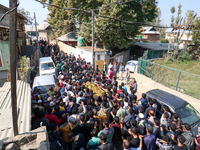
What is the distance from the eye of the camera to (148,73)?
10664 mm

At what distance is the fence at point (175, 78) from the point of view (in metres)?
7.66

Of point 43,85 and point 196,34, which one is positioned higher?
point 196,34

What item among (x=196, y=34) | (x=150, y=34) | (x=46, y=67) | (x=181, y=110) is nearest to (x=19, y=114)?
(x=181, y=110)

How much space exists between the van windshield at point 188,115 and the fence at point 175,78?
2489 millimetres

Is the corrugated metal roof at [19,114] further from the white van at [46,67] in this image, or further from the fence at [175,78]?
the fence at [175,78]

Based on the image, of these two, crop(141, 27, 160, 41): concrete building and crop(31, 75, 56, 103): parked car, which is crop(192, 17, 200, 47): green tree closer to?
crop(31, 75, 56, 103): parked car

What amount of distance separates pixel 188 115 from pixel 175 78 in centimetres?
364

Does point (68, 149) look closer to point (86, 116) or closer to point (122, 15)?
point (86, 116)

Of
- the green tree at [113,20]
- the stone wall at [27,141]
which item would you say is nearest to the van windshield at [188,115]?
the stone wall at [27,141]

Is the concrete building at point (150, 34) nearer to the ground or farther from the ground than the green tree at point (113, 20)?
farther from the ground

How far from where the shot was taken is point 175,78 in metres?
8.59

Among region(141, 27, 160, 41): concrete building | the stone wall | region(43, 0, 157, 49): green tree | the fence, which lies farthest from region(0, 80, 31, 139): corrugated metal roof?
region(141, 27, 160, 41): concrete building

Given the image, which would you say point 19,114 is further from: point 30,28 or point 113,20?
point 30,28

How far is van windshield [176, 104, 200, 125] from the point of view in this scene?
5.23m
